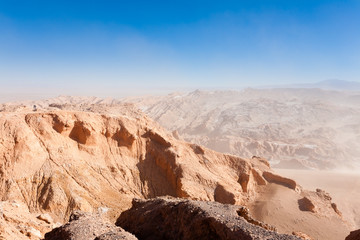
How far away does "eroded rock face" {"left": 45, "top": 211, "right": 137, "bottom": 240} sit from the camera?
8.05 m

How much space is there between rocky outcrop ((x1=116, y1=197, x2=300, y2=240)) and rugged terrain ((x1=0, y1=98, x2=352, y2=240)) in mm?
5927

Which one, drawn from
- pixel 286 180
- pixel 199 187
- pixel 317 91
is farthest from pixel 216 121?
pixel 317 91

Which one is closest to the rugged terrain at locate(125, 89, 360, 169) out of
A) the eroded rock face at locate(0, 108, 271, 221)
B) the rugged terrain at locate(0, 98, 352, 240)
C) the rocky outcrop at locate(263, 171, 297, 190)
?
the rocky outcrop at locate(263, 171, 297, 190)

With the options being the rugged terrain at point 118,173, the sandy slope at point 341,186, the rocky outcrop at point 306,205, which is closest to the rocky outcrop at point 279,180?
the rugged terrain at point 118,173

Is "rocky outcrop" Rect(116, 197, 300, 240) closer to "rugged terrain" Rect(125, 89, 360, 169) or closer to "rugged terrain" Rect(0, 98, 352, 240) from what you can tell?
"rugged terrain" Rect(0, 98, 352, 240)

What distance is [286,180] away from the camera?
2678 centimetres

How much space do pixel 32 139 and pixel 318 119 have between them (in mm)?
89830

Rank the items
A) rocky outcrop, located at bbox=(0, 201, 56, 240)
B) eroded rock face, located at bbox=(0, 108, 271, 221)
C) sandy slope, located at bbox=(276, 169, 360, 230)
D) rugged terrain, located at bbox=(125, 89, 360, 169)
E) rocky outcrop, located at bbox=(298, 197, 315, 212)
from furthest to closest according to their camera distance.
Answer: rugged terrain, located at bbox=(125, 89, 360, 169)
sandy slope, located at bbox=(276, 169, 360, 230)
rocky outcrop, located at bbox=(298, 197, 315, 212)
eroded rock face, located at bbox=(0, 108, 271, 221)
rocky outcrop, located at bbox=(0, 201, 56, 240)

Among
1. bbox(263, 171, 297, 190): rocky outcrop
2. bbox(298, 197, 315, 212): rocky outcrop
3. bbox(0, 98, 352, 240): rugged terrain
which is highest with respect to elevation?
bbox(0, 98, 352, 240): rugged terrain

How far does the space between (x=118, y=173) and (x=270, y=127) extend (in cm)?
6453

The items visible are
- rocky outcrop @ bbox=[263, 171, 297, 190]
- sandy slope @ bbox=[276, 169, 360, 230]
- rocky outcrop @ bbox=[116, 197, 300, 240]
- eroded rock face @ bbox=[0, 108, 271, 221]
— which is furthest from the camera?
sandy slope @ bbox=[276, 169, 360, 230]

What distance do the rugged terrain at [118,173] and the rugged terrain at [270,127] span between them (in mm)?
32321

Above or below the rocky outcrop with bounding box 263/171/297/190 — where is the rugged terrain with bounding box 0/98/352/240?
above

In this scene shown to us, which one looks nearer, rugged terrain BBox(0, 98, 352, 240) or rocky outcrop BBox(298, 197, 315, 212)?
rugged terrain BBox(0, 98, 352, 240)
